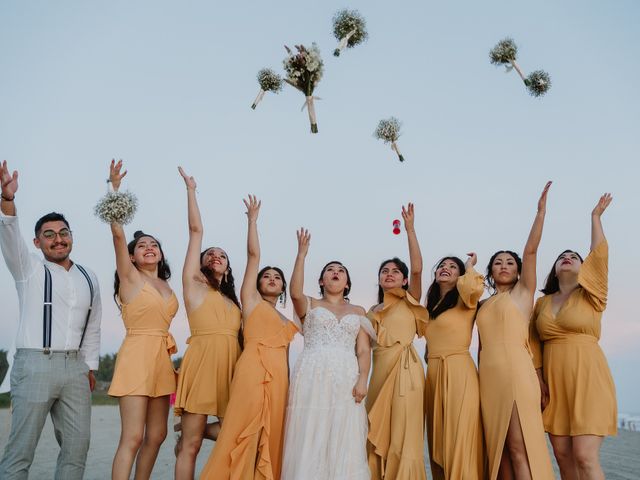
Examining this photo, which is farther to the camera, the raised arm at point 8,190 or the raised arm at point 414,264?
the raised arm at point 414,264

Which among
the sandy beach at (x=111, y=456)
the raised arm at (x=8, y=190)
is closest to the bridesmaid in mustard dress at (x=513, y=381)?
the raised arm at (x=8, y=190)

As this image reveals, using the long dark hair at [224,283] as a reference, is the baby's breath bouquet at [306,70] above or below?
above

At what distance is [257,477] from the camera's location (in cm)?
657

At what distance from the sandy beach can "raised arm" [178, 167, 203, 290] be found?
4.08 m

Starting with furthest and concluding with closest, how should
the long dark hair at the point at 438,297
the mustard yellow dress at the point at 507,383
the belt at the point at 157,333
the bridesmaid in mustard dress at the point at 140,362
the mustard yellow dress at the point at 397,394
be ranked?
the long dark hair at the point at 438,297 → the belt at the point at 157,333 → the mustard yellow dress at the point at 397,394 → the bridesmaid in mustard dress at the point at 140,362 → the mustard yellow dress at the point at 507,383

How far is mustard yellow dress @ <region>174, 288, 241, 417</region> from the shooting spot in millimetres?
6781

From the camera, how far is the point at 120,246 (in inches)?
260

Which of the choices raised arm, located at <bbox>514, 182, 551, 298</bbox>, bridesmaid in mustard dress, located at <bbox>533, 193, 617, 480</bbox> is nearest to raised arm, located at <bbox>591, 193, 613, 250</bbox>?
bridesmaid in mustard dress, located at <bbox>533, 193, 617, 480</bbox>

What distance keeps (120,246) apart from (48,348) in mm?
1254

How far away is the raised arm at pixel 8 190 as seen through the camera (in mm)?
5770

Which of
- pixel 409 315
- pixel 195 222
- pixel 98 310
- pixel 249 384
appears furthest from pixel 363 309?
pixel 98 310

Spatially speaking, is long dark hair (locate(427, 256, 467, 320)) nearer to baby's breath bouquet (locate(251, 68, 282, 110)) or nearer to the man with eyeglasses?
baby's breath bouquet (locate(251, 68, 282, 110))

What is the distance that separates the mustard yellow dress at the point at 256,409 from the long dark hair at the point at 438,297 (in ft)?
5.66

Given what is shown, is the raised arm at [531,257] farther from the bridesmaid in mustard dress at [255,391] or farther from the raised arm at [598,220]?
the bridesmaid in mustard dress at [255,391]
